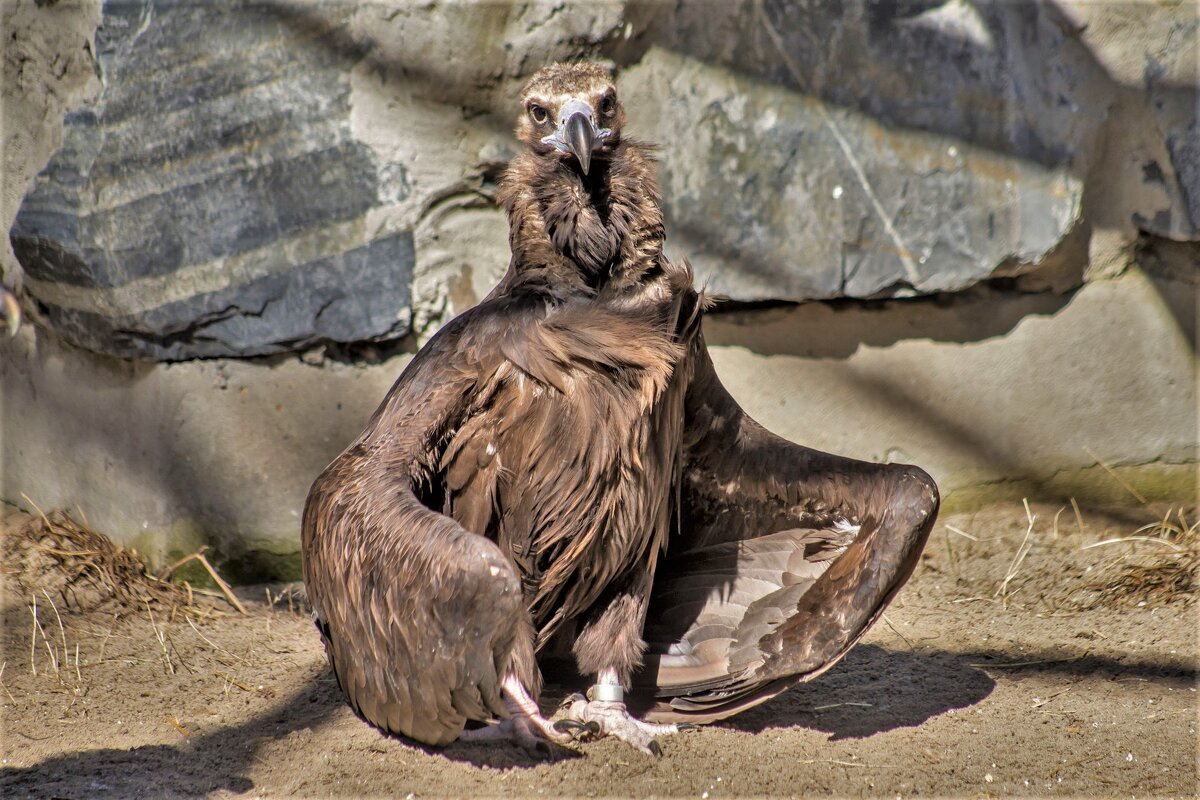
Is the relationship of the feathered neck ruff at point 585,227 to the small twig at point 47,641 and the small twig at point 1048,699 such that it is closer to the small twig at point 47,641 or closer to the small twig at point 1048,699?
the small twig at point 1048,699

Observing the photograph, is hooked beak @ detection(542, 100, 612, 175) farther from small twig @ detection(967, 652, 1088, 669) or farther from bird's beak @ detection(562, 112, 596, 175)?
small twig @ detection(967, 652, 1088, 669)

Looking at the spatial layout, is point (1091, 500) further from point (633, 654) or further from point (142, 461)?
point (142, 461)

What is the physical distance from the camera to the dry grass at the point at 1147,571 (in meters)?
3.66

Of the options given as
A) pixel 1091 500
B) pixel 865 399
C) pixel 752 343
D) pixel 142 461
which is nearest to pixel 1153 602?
pixel 1091 500

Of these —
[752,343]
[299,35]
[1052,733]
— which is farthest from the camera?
[752,343]

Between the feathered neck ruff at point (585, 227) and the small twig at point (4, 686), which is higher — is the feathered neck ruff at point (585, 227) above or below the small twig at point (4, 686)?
above

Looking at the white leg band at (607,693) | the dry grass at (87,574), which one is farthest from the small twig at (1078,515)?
the dry grass at (87,574)

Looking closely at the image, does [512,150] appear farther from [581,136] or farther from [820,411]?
[820,411]

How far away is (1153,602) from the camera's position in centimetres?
362

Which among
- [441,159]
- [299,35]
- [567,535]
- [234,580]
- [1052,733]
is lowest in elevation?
[234,580]

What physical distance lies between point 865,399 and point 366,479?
7.18ft

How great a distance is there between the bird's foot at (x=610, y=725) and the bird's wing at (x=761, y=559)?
0.14 metres

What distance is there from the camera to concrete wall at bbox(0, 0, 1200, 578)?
4.01m

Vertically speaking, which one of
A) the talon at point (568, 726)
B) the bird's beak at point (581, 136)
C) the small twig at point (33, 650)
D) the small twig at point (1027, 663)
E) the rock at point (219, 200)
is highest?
the bird's beak at point (581, 136)
